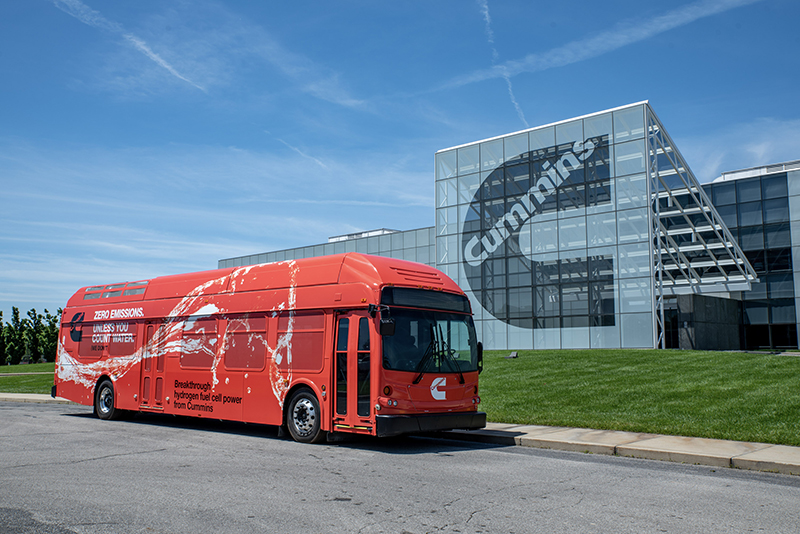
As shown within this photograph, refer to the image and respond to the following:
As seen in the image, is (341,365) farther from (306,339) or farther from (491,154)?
(491,154)

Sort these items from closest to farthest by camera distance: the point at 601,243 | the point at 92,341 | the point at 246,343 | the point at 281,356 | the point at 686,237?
the point at 281,356 < the point at 246,343 < the point at 92,341 < the point at 601,243 < the point at 686,237

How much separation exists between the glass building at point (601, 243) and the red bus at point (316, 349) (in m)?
23.4

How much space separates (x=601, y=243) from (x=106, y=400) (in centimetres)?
2535

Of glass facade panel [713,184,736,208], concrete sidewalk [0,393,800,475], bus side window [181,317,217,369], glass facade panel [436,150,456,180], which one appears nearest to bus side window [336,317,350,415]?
concrete sidewalk [0,393,800,475]

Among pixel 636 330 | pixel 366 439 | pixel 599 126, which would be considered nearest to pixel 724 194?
pixel 599 126

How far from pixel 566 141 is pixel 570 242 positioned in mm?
5589

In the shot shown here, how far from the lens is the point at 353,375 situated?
34.8 ft

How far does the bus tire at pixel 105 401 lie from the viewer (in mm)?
16156

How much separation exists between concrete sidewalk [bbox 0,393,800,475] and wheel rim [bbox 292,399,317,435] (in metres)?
2.83

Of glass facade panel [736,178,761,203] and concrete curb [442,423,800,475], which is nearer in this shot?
concrete curb [442,423,800,475]

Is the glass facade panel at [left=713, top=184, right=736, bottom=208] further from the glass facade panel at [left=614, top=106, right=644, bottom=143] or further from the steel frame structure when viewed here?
the glass facade panel at [left=614, top=106, right=644, bottom=143]

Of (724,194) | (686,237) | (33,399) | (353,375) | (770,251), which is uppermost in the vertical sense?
(724,194)

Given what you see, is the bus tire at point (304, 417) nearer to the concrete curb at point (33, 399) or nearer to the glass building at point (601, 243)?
the concrete curb at point (33, 399)

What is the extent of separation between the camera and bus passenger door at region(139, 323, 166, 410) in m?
14.5
